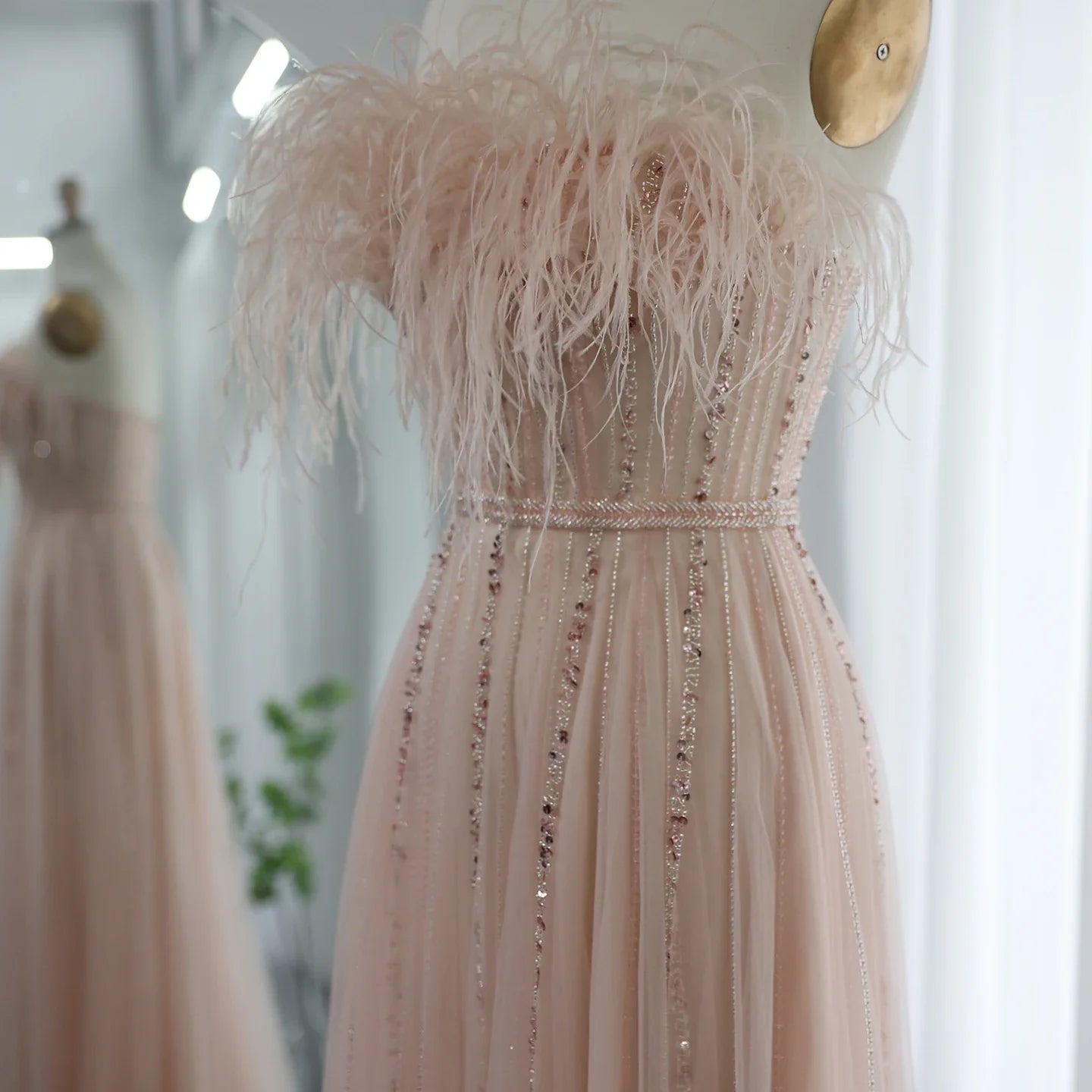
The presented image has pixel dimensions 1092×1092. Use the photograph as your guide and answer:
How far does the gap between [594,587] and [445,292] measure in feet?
0.75

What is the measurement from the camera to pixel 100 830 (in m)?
1.14

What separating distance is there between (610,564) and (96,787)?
75cm

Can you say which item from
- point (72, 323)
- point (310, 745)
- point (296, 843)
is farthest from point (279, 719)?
point (72, 323)

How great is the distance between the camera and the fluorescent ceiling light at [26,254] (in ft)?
3.52

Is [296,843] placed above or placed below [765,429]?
below

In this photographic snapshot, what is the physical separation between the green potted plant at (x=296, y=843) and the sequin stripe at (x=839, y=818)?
2.53ft

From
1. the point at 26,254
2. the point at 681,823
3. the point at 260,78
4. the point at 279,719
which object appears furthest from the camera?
the point at 279,719

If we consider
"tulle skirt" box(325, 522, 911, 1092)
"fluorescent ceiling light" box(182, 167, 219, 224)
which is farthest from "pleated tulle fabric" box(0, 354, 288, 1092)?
"tulle skirt" box(325, 522, 911, 1092)

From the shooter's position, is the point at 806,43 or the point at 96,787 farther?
the point at 96,787

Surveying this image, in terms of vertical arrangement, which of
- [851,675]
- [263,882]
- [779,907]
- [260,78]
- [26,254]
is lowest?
[263,882]

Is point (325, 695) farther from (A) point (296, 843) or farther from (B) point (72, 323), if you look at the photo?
(B) point (72, 323)

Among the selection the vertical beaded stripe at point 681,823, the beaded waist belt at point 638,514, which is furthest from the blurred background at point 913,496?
the vertical beaded stripe at point 681,823

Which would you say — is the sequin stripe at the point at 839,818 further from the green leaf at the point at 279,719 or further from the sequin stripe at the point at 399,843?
the green leaf at the point at 279,719

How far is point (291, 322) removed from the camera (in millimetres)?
775
